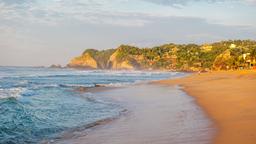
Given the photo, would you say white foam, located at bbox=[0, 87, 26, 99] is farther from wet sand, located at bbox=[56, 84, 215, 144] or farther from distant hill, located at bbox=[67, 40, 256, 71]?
distant hill, located at bbox=[67, 40, 256, 71]

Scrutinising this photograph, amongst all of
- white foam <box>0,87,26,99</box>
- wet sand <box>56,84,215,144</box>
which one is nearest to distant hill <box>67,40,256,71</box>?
white foam <box>0,87,26,99</box>

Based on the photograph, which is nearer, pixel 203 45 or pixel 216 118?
pixel 216 118

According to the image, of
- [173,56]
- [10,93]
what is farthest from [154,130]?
[173,56]

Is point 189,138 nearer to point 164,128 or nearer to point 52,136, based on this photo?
point 164,128

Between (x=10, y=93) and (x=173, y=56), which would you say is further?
(x=173, y=56)

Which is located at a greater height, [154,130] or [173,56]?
[173,56]

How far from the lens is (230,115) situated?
1188cm

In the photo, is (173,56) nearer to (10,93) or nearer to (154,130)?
(10,93)

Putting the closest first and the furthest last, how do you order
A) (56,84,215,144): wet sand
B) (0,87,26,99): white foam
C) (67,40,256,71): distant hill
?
(56,84,215,144): wet sand → (0,87,26,99): white foam → (67,40,256,71): distant hill

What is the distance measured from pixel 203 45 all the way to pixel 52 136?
184 m

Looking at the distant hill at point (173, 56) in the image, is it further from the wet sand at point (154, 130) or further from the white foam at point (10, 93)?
the wet sand at point (154, 130)

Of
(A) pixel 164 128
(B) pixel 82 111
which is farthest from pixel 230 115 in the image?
(B) pixel 82 111

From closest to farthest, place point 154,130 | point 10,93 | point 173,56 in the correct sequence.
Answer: point 154,130
point 10,93
point 173,56

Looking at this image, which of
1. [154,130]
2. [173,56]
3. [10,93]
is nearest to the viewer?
[154,130]
